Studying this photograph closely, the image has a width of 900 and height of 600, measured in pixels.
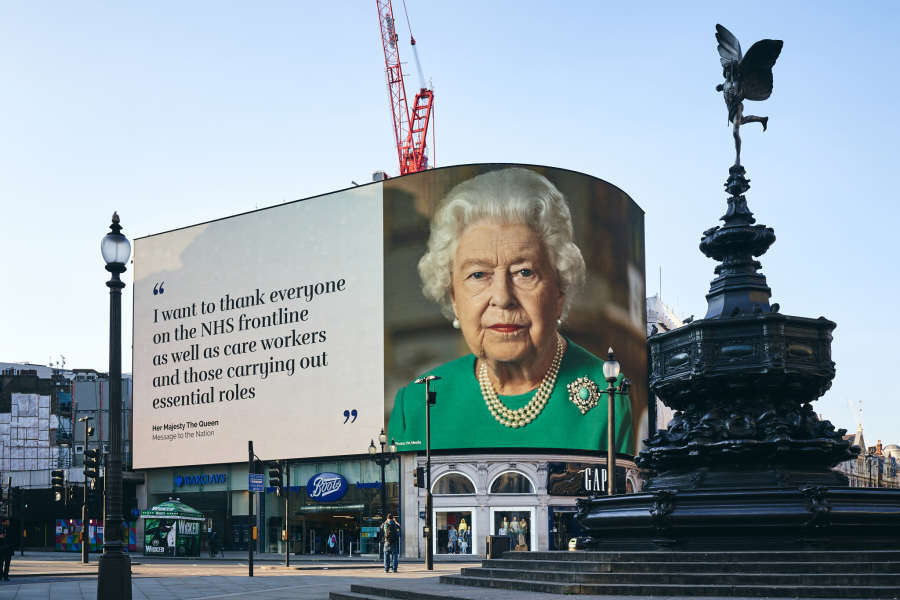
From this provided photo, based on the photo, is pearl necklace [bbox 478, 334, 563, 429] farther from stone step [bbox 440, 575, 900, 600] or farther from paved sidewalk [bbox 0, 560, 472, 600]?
stone step [bbox 440, 575, 900, 600]

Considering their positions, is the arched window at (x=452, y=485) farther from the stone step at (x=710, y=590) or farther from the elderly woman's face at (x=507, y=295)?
the stone step at (x=710, y=590)

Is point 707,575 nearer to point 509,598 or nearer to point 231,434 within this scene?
point 509,598

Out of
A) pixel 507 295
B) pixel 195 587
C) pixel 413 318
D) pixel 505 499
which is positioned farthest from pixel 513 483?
pixel 195 587

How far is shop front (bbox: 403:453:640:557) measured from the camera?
59.7m

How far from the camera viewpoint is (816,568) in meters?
13.2

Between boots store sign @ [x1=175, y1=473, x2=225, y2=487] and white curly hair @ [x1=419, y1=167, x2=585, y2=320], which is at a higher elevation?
white curly hair @ [x1=419, y1=167, x2=585, y2=320]

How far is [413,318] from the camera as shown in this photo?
6197 centimetres

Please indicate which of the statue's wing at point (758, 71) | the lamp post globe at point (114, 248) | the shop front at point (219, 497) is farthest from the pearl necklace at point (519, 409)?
the lamp post globe at point (114, 248)

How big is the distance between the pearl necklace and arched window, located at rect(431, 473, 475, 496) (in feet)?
14.3

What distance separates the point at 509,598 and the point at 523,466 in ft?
151

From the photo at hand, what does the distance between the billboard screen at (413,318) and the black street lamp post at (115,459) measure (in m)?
43.7

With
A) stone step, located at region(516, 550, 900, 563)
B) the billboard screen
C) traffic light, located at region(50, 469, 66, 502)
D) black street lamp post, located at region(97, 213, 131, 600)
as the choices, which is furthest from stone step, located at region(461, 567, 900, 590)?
the billboard screen

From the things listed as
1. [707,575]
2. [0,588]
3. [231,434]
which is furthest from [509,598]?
[231,434]

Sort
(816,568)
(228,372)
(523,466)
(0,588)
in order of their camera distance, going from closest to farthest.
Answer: (816,568) < (0,588) < (523,466) < (228,372)
